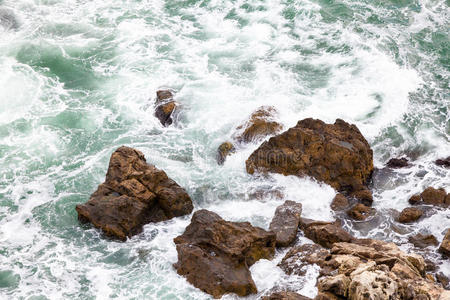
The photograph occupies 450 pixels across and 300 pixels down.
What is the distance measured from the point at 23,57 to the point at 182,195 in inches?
555

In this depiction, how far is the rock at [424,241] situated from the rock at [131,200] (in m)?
7.49

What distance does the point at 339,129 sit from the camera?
18.7 meters

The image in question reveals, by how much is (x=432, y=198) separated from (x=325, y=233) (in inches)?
178

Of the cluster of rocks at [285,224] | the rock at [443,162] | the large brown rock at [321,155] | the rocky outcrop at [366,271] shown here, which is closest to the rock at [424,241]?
the cluster of rocks at [285,224]

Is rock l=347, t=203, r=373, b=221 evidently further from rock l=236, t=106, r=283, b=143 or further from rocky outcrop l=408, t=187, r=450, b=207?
rock l=236, t=106, r=283, b=143

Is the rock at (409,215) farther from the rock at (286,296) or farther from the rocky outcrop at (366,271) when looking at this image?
the rock at (286,296)

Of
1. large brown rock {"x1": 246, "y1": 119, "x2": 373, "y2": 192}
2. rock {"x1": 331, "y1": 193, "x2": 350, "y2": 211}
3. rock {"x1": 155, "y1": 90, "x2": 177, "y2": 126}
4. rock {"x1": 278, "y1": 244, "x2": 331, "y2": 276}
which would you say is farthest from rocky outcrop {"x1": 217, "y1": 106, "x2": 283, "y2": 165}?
rock {"x1": 278, "y1": 244, "x2": 331, "y2": 276}

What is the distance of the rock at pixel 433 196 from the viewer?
16859 mm

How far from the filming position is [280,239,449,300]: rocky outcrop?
39.0 feet

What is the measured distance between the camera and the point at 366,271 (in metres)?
12.2

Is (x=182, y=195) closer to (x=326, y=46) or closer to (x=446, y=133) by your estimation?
(x=446, y=133)

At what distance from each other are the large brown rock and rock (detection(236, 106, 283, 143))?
1418mm

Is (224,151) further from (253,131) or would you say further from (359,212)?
(359,212)

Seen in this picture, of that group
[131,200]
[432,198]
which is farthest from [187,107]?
[432,198]
